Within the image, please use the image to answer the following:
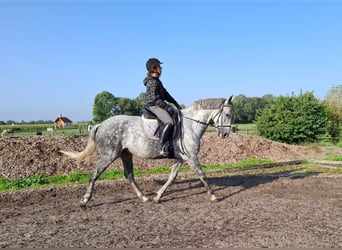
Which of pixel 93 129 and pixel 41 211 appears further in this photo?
pixel 93 129

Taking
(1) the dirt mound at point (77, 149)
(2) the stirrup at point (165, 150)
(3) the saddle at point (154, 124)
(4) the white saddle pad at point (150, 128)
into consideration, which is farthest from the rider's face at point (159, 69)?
(1) the dirt mound at point (77, 149)

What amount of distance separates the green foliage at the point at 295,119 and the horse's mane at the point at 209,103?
590 inches

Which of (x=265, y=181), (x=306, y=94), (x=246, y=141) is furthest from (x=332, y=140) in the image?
(x=265, y=181)

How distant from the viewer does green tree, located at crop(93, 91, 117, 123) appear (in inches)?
2534

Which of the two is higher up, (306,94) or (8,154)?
(306,94)

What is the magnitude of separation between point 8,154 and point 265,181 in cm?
942

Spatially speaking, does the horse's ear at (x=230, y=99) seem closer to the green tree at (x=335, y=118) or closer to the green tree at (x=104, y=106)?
the green tree at (x=335, y=118)

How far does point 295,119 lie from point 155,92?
16.5 m

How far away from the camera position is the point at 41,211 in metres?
A: 6.87

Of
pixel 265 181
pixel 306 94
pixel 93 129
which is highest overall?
pixel 306 94

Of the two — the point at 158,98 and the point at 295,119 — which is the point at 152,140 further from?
the point at 295,119

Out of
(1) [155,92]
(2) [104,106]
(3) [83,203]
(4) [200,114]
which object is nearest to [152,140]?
(1) [155,92]

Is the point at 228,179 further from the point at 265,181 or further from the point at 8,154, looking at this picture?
the point at 8,154

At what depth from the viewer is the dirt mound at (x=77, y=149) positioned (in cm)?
1161
